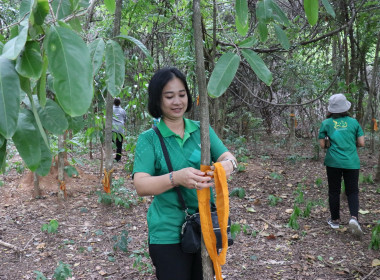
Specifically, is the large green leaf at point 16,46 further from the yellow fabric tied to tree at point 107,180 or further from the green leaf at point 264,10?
the yellow fabric tied to tree at point 107,180

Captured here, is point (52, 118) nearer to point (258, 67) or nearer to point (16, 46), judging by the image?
point (16, 46)

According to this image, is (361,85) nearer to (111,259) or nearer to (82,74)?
(111,259)

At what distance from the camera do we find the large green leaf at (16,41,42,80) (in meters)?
0.70

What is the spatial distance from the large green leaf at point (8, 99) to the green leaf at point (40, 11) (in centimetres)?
11

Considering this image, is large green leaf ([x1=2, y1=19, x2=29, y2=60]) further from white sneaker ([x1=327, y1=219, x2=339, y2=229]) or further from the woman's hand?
white sneaker ([x1=327, y1=219, x2=339, y2=229])

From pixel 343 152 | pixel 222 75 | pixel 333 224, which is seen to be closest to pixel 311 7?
pixel 222 75

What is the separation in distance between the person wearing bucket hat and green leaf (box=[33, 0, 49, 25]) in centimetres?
348

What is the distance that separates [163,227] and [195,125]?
549mm

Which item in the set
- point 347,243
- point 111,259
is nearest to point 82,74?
point 111,259

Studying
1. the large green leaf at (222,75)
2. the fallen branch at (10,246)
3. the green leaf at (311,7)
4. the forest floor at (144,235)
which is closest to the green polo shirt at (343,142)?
the forest floor at (144,235)

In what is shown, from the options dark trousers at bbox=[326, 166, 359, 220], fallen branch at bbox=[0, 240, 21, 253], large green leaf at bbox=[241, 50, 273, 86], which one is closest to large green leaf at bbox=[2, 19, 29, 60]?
large green leaf at bbox=[241, 50, 273, 86]

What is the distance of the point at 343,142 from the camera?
3.63m

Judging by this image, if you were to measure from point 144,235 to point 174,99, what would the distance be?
2.39 m

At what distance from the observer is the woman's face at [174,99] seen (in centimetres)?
164
